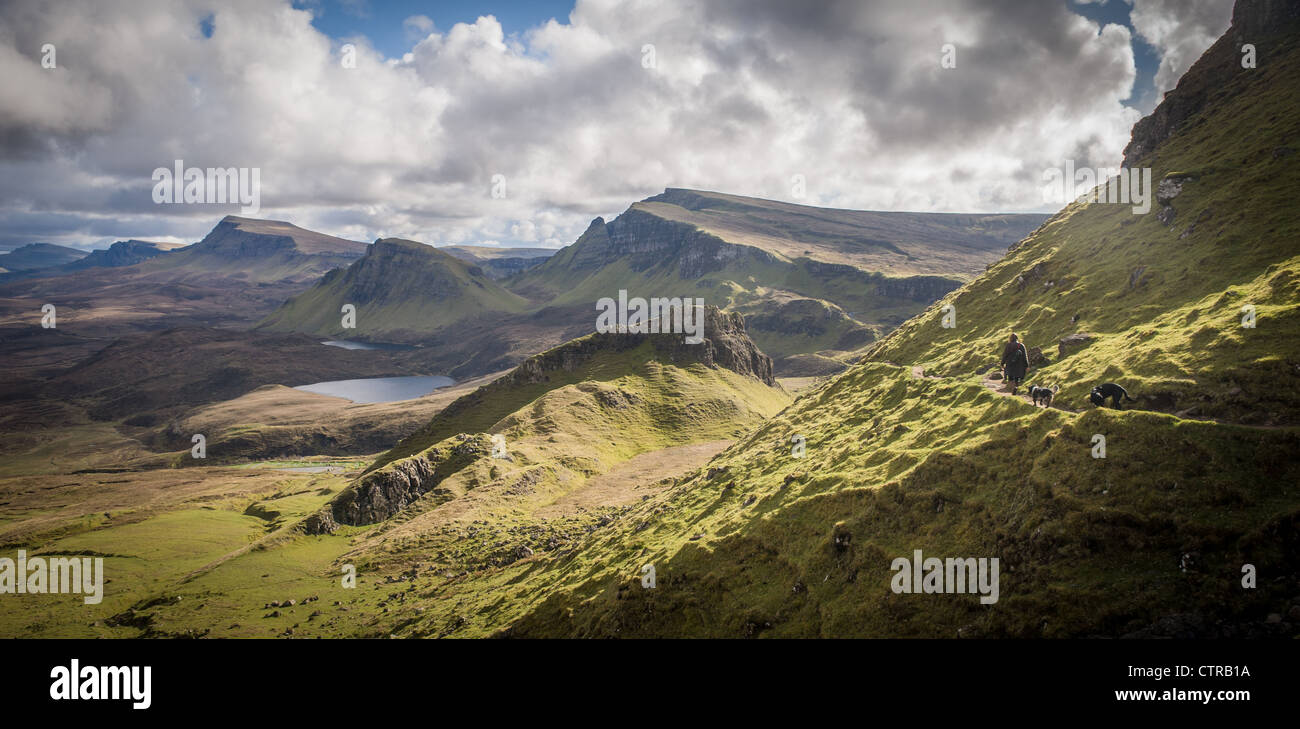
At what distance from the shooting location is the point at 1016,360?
36781mm

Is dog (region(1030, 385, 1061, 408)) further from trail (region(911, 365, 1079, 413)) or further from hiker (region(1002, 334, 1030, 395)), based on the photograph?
hiker (region(1002, 334, 1030, 395))

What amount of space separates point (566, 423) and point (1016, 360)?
100 metres

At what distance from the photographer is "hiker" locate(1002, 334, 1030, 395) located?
36.8 m

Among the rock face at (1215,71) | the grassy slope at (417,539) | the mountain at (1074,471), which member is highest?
the rock face at (1215,71)

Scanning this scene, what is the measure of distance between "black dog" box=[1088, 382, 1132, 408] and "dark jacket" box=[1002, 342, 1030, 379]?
9.33 m

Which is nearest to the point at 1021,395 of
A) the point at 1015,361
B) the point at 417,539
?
the point at 1015,361

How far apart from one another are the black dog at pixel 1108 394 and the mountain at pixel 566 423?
75649mm

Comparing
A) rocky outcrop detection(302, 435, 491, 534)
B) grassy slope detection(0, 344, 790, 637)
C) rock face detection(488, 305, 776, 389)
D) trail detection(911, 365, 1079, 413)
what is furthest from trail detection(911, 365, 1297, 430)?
rock face detection(488, 305, 776, 389)

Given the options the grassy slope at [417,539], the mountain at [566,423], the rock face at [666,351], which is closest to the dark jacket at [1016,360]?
the grassy slope at [417,539]

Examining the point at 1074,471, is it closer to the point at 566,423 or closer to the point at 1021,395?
the point at 1021,395

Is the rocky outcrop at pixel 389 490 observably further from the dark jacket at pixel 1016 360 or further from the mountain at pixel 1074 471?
the dark jacket at pixel 1016 360

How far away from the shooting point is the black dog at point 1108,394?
89.1 ft
